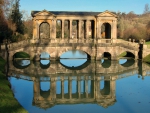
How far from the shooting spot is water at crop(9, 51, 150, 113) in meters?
17.8

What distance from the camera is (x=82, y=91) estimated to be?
22797 millimetres

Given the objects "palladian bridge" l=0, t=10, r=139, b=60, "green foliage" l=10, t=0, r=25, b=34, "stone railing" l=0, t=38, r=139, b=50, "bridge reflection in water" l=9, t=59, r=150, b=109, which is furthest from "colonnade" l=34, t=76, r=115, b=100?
"green foliage" l=10, t=0, r=25, b=34

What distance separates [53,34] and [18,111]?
29.7 meters

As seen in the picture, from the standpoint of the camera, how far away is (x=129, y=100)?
64.2ft

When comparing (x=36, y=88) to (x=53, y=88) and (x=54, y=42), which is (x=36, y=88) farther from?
(x=54, y=42)

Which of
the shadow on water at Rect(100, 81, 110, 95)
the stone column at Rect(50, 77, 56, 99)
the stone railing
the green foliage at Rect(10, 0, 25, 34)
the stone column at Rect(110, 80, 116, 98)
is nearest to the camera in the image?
the stone column at Rect(50, 77, 56, 99)

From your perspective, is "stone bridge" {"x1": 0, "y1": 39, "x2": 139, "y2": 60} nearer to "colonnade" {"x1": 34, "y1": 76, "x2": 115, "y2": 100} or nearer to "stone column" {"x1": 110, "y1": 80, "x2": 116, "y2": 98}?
"colonnade" {"x1": 34, "y1": 76, "x2": 115, "y2": 100}

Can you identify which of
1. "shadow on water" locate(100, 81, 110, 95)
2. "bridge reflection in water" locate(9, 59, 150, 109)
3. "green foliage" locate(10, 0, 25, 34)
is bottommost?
"shadow on water" locate(100, 81, 110, 95)

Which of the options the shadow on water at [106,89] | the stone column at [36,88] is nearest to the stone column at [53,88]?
the stone column at [36,88]

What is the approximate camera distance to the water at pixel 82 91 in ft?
58.3

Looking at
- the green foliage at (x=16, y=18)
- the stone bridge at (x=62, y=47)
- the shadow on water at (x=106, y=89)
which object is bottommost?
the shadow on water at (x=106, y=89)

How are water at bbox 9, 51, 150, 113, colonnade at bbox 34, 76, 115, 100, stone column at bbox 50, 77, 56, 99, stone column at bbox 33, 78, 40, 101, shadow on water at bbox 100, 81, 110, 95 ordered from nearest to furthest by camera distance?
1. water at bbox 9, 51, 150, 113
2. stone column at bbox 33, 78, 40, 101
3. colonnade at bbox 34, 76, 115, 100
4. stone column at bbox 50, 77, 56, 99
5. shadow on water at bbox 100, 81, 110, 95

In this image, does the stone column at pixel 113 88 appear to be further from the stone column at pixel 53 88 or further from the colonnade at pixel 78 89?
the stone column at pixel 53 88

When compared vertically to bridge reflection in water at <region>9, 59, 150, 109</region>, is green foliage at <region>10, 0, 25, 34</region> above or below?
above
